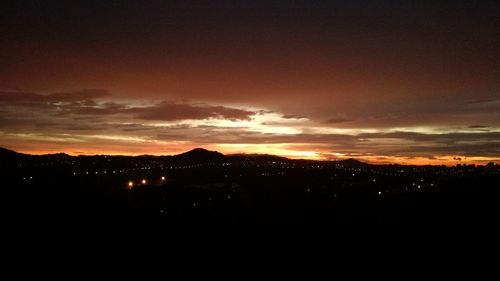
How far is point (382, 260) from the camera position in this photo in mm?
28391

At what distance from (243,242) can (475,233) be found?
67.2ft

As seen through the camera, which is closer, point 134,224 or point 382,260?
point 382,260

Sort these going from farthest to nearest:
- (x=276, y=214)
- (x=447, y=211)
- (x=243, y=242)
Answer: (x=276, y=214), (x=447, y=211), (x=243, y=242)

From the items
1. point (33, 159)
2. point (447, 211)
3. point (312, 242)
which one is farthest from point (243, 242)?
point (33, 159)

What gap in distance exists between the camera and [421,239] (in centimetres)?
3466

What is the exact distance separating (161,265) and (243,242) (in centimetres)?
1095

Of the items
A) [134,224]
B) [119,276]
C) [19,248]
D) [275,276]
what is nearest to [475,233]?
[275,276]

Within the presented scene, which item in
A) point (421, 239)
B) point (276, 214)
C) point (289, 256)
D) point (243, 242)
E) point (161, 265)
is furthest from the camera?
point (276, 214)

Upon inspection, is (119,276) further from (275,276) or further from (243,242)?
(243,242)

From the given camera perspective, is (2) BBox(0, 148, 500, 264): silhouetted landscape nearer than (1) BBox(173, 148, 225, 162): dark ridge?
Yes

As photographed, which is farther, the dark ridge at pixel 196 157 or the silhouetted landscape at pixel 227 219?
the dark ridge at pixel 196 157

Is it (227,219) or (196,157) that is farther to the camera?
(196,157)

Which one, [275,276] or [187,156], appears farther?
[187,156]

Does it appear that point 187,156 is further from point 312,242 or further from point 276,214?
point 312,242
